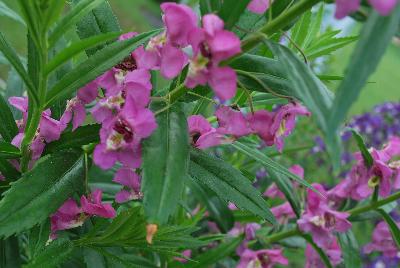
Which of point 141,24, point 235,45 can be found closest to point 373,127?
point 235,45

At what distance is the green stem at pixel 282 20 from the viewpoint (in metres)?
0.49

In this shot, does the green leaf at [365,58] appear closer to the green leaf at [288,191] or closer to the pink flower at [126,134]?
the pink flower at [126,134]

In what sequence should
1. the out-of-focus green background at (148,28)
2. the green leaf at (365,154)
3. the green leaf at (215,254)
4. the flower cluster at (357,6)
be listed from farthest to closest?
the out-of-focus green background at (148,28)
the green leaf at (215,254)
the green leaf at (365,154)
the flower cluster at (357,6)

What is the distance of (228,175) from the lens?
25.7 inches

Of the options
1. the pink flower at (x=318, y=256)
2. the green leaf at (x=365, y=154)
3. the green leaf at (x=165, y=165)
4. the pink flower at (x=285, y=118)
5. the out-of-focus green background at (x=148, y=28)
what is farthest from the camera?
the out-of-focus green background at (x=148, y=28)

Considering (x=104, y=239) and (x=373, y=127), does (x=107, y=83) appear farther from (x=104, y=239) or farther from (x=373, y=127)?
(x=373, y=127)

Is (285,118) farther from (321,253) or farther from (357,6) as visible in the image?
(321,253)

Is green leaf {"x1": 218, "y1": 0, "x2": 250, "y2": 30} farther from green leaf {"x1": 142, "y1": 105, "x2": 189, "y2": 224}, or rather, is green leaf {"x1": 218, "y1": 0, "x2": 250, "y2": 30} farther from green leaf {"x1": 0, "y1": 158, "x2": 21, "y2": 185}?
green leaf {"x1": 0, "y1": 158, "x2": 21, "y2": 185}

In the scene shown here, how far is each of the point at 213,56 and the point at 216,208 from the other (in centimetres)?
56

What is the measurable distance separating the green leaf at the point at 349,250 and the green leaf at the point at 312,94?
45cm

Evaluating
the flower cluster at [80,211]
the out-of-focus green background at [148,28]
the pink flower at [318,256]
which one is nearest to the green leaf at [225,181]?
the flower cluster at [80,211]

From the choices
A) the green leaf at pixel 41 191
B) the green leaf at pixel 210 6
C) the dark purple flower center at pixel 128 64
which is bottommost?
the green leaf at pixel 41 191

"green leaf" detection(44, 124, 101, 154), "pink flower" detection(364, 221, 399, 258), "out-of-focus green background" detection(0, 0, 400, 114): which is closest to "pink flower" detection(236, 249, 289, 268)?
"pink flower" detection(364, 221, 399, 258)

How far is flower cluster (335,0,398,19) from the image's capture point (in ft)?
1.28
